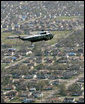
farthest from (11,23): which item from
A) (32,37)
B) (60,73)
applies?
(32,37)

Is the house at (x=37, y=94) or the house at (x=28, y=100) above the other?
the house at (x=37, y=94)

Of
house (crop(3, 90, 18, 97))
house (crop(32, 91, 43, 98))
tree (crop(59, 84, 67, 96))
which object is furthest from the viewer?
house (crop(3, 90, 18, 97))

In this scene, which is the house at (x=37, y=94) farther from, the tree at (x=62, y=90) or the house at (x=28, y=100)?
the tree at (x=62, y=90)

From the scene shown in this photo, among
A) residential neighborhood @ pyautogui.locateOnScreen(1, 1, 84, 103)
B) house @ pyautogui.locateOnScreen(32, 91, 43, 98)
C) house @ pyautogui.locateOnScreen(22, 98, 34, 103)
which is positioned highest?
residential neighborhood @ pyautogui.locateOnScreen(1, 1, 84, 103)

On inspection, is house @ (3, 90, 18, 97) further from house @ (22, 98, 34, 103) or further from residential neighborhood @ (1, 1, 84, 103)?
house @ (22, 98, 34, 103)

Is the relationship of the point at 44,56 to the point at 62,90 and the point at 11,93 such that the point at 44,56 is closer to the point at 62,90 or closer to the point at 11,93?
the point at 11,93

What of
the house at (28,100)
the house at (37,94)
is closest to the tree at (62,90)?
the house at (37,94)

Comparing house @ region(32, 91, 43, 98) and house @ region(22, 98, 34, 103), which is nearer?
house @ region(22, 98, 34, 103)

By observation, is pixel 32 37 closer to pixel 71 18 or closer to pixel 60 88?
pixel 60 88

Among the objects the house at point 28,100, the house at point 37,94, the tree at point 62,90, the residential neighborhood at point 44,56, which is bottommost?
the house at point 28,100

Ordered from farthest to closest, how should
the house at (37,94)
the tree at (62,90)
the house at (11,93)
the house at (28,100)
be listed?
1. the house at (11,93)
2. the tree at (62,90)
3. the house at (37,94)
4. the house at (28,100)

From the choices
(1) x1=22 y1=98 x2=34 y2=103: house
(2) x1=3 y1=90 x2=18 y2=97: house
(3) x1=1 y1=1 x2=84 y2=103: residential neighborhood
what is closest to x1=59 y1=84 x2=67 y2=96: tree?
(3) x1=1 y1=1 x2=84 y2=103: residential neighborhood

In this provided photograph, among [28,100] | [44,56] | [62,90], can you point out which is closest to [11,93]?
[28,100]
